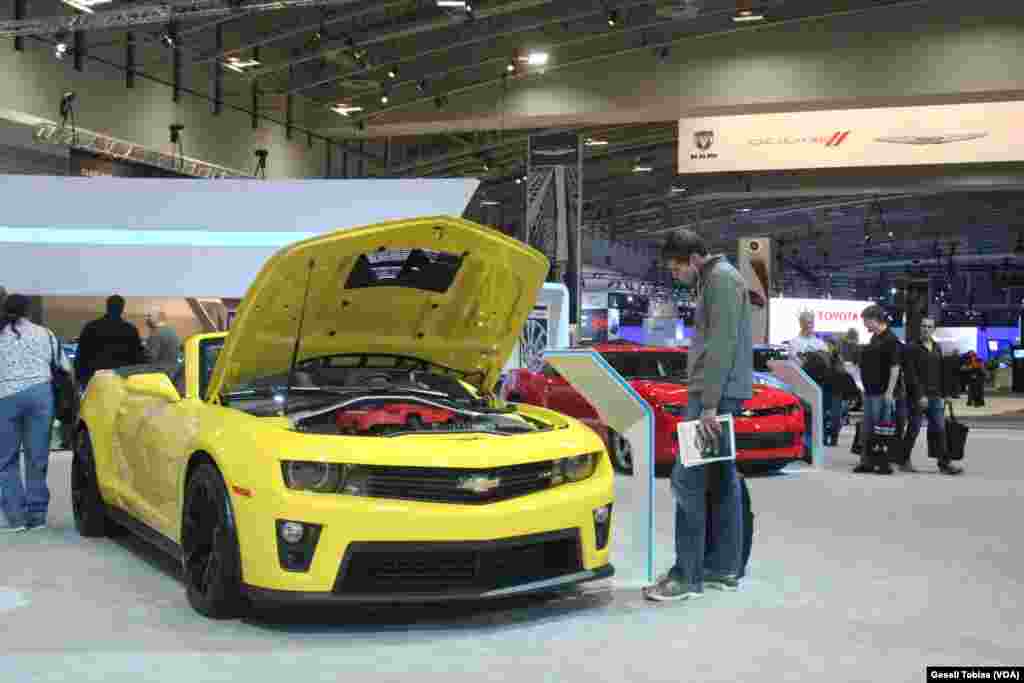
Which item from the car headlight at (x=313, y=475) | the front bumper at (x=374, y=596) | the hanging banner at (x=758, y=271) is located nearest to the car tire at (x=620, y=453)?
the front bumper at (x=374, y=596)

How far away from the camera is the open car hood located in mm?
4840

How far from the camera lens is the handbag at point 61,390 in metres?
7.05

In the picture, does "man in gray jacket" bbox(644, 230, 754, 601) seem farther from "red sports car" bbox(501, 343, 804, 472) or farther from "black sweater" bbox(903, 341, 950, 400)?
"black sweater" bbox(903, 341, 950, 400)

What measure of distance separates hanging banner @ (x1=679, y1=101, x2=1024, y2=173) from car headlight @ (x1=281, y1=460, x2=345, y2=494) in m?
14.1

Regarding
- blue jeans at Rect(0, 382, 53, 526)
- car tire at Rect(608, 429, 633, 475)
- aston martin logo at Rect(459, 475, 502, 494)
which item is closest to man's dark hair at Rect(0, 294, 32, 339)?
blue jeans at Rect(0, 382, 53, 526)

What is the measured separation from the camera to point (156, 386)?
18.0ft

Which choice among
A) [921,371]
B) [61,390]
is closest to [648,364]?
[921,371]

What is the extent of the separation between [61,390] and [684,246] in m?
3.94

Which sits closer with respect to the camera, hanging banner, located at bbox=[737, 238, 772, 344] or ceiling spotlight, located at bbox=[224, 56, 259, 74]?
ceiling spotlight, located at bbox=[224, 56, 259, 74]

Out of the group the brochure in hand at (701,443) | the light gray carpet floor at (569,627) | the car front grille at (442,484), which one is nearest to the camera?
the light gray carpet floor at (569,627)

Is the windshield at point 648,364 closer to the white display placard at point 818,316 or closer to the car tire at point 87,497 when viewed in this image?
the car tire at point 87,497

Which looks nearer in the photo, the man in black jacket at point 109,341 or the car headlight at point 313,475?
→ the car headlight at point 313,475

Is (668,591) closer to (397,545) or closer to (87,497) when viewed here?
(397,545)

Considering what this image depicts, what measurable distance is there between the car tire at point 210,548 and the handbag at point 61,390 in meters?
2.60
